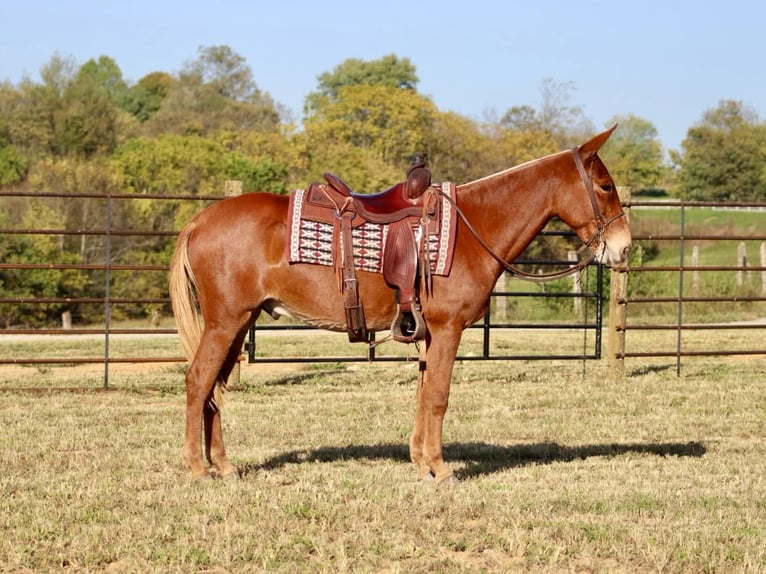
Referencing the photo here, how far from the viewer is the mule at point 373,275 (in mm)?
6703

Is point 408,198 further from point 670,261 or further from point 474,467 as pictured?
point 670,261

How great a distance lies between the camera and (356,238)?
6641mm

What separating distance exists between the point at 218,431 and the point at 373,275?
148 centimetres

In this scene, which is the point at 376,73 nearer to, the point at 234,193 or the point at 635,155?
the point at 635,155

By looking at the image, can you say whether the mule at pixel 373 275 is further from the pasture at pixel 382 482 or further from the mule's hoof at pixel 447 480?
the pasture at pixel 382 482

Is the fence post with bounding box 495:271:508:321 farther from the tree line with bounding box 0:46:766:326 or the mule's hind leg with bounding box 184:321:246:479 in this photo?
the mule's hind leg with bounding box 184:321:246:479

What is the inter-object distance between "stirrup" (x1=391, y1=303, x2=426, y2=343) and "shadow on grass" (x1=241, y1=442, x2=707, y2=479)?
109cm

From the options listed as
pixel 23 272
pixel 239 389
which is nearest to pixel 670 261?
pixel 23 272

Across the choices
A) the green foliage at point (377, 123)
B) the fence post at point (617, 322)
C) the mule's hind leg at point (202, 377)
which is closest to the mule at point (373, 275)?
the mule's hind leg at point (202, 377)

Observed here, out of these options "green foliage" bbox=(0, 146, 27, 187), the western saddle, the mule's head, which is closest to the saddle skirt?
the western saddle

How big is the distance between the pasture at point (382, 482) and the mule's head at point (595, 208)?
1.54 m

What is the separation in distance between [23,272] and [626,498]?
21.4m

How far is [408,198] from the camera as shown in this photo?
6793 mm

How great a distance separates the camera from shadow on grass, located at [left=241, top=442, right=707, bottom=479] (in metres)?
7.46
